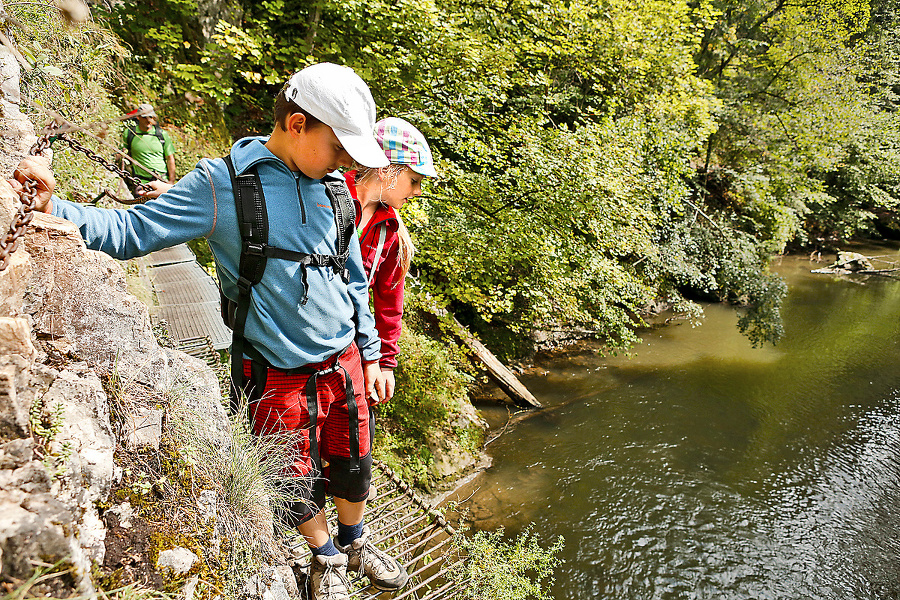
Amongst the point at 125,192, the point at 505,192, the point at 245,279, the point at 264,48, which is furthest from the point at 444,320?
the point at 245,279

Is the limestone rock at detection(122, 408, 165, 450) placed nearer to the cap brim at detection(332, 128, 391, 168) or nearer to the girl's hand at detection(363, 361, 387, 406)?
the girl's hand at detection(363, 361, 387, 406)

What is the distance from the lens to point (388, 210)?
1.96m

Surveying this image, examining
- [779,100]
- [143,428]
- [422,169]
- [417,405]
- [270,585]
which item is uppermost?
[779,100]

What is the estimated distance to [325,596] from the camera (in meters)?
1.83

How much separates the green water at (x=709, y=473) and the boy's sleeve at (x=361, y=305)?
3.94m

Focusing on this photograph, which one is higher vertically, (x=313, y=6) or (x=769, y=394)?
(x=313, y=6)

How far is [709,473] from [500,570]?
3991mm

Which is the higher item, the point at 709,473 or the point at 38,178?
the point at 38,178

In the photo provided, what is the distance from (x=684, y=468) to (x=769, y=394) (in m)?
3.11

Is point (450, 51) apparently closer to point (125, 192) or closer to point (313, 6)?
point (313, 6)

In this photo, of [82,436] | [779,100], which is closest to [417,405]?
[82,436]

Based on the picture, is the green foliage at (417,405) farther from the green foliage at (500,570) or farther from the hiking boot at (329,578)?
the hiking boot at (329,578)

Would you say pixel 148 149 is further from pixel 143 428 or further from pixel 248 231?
pixel 143 428

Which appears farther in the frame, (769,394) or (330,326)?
(769,394)
